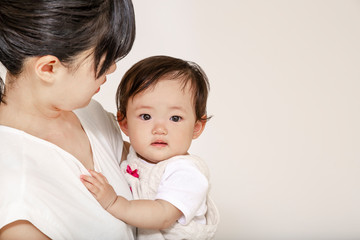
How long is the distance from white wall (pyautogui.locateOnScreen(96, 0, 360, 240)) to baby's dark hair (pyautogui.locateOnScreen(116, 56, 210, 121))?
3.94 ft

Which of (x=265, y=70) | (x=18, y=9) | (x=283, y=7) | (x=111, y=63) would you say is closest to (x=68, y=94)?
(x=111, y=63)

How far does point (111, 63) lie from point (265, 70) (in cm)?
205

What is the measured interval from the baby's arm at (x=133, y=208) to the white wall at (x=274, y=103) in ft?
4.51

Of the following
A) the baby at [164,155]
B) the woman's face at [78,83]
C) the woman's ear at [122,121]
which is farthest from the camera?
the woman's ear at [122,121]

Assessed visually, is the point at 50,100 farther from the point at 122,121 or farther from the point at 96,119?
the point at 122,121

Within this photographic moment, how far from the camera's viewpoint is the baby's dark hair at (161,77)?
1.64 meters

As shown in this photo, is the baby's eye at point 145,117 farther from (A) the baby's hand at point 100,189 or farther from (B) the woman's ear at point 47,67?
(B) the woman's ear at point 47,67

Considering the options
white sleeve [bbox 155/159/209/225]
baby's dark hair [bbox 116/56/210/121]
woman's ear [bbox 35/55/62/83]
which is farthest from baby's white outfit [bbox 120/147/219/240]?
woman's ear [bbox 35/55/62/83]

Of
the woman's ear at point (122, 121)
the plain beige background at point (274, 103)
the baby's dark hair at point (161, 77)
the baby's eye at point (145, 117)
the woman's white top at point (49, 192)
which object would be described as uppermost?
the plain beige background at point (274, 103)

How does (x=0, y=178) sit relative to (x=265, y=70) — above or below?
below

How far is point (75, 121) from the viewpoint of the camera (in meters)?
1.56

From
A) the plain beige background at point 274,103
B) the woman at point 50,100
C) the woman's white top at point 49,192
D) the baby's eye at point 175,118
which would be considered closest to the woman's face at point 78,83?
the woman at point 50,100

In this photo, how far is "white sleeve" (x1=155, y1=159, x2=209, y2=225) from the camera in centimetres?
145

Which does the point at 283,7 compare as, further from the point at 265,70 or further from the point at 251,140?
the point at 251,140
